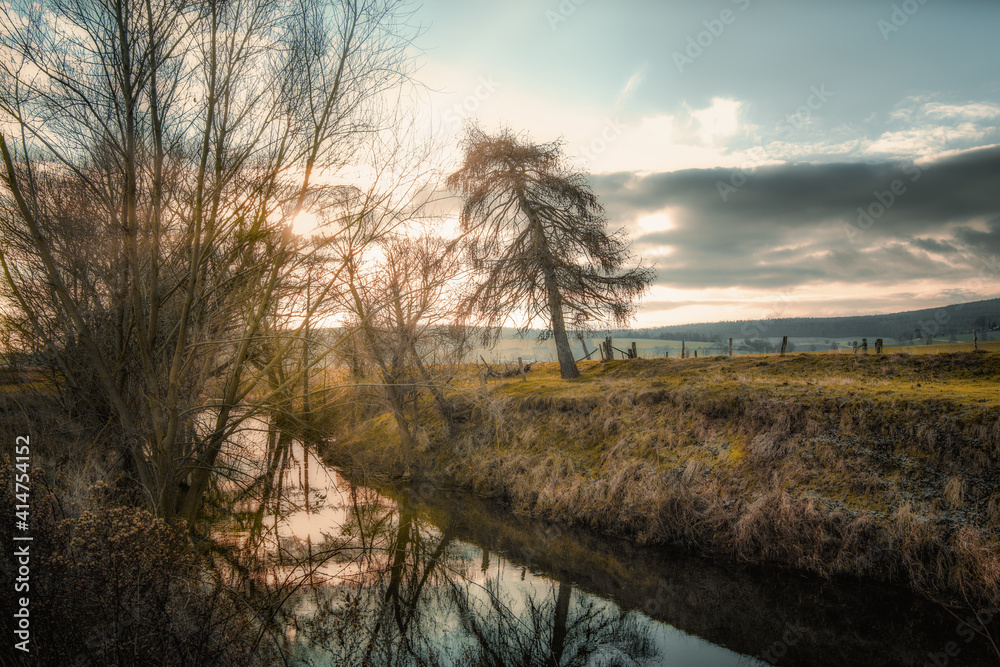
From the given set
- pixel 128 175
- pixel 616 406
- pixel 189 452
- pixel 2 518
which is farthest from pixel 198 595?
pixel 616 406

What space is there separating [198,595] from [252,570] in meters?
3.22

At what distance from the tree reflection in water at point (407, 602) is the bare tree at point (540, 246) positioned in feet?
32.9

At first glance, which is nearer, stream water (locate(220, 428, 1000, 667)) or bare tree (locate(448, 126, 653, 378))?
stream water (locate(220, 428, 1000, 667))

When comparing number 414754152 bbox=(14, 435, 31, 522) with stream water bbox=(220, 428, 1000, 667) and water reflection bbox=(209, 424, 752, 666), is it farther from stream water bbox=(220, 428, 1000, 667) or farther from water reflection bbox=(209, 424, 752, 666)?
stream water bbox=(220, 428, 1000, 667)

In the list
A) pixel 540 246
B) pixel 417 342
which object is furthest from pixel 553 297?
pixel 417 342

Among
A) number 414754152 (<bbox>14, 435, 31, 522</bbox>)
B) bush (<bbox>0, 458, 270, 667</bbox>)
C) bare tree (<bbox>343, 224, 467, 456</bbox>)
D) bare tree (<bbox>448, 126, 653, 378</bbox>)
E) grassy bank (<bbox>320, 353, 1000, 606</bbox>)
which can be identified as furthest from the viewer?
bare tree (<bbox>448, 126, 653, 378</bbox>)

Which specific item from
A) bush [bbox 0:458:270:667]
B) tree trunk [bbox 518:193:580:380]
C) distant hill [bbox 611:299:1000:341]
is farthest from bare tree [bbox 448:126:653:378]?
distant hill [bbox 611:299:1000:341]

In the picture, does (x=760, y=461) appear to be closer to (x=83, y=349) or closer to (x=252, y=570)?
(x=252, y=570)

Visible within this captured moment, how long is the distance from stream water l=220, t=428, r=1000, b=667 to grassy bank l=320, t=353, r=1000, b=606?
67cm

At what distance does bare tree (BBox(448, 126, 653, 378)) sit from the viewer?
65.3 ft

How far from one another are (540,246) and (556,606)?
1384 centimetres

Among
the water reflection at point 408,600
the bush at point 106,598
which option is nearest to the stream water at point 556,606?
the water reflection at point 408,600

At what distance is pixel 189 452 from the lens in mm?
6297

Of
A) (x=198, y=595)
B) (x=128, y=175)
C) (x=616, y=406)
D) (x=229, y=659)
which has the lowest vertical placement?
(x=229, y=659)
